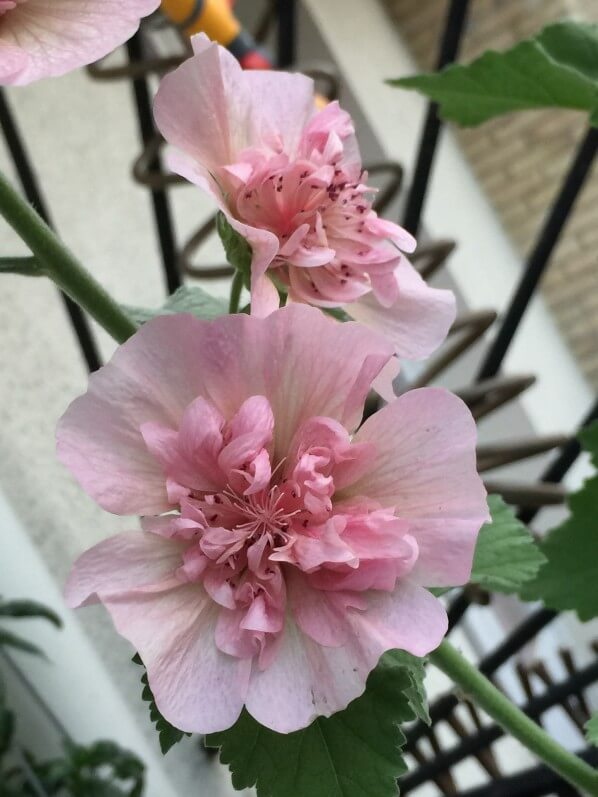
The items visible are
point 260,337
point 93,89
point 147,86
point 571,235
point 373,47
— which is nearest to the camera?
point 260,337

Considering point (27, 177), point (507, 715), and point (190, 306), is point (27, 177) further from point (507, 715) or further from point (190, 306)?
point (507, 715)

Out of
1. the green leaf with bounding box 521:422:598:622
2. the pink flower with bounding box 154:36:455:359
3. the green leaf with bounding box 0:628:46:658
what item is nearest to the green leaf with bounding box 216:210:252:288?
the pink flower with bounding box 154:36:455:359

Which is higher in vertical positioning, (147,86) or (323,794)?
(147,86)

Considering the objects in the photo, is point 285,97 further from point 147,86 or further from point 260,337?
point 147,86

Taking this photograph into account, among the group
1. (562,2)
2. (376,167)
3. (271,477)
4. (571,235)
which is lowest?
(571,235)

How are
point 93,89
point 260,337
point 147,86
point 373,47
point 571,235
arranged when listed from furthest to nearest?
point 571,235
point 373,47
point 93,89
point 147,86
point 260,337

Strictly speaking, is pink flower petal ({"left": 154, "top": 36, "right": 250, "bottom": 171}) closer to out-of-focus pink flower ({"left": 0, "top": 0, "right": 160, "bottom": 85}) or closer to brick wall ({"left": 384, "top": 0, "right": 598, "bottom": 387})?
out-of-focus pink flower ({"left": 0, "top": 0, "right": 160, "bottom": 85})

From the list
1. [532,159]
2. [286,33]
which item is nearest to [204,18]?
[286,33]

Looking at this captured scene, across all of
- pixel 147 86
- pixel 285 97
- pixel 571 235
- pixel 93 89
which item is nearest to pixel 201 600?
pixel 285 97
